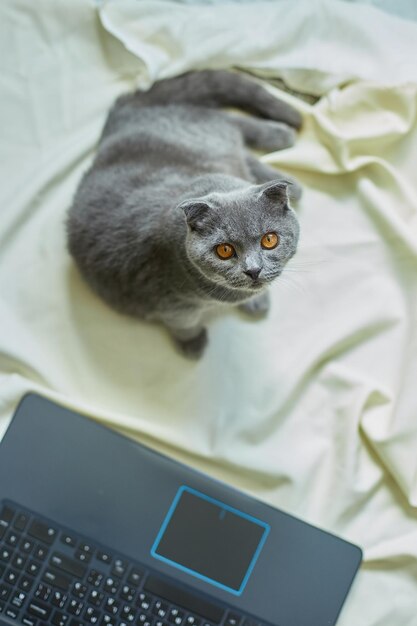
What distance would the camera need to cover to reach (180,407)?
1.22 m

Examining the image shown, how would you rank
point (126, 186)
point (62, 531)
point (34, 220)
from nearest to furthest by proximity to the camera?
point (62, 531), point (126, 186), point (34, 220)

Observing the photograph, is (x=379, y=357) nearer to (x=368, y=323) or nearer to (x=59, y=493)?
(x=368, y=323)

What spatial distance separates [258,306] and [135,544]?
453mm

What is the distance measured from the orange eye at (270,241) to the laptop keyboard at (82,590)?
52cm

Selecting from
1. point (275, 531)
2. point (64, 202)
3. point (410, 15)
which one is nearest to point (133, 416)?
point (275, 531)

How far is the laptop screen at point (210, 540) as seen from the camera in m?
1.08

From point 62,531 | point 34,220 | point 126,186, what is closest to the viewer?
point 62,531

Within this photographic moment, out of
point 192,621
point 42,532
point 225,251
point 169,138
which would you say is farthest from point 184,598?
point 169,138

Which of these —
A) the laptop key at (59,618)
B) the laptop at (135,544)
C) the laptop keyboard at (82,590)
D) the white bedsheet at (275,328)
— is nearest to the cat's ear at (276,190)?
the white bedsheet at (275,328)

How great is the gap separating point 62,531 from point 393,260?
74 centimetres

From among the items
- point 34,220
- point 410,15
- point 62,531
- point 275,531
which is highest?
point 410,15

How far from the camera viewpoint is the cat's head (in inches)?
38.6

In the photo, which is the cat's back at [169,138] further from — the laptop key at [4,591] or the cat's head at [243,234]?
the laptop key at [4,591]

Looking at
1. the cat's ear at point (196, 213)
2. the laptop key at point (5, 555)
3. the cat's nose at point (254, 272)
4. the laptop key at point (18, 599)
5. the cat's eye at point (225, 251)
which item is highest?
the cat's ear at point (196, 213)
